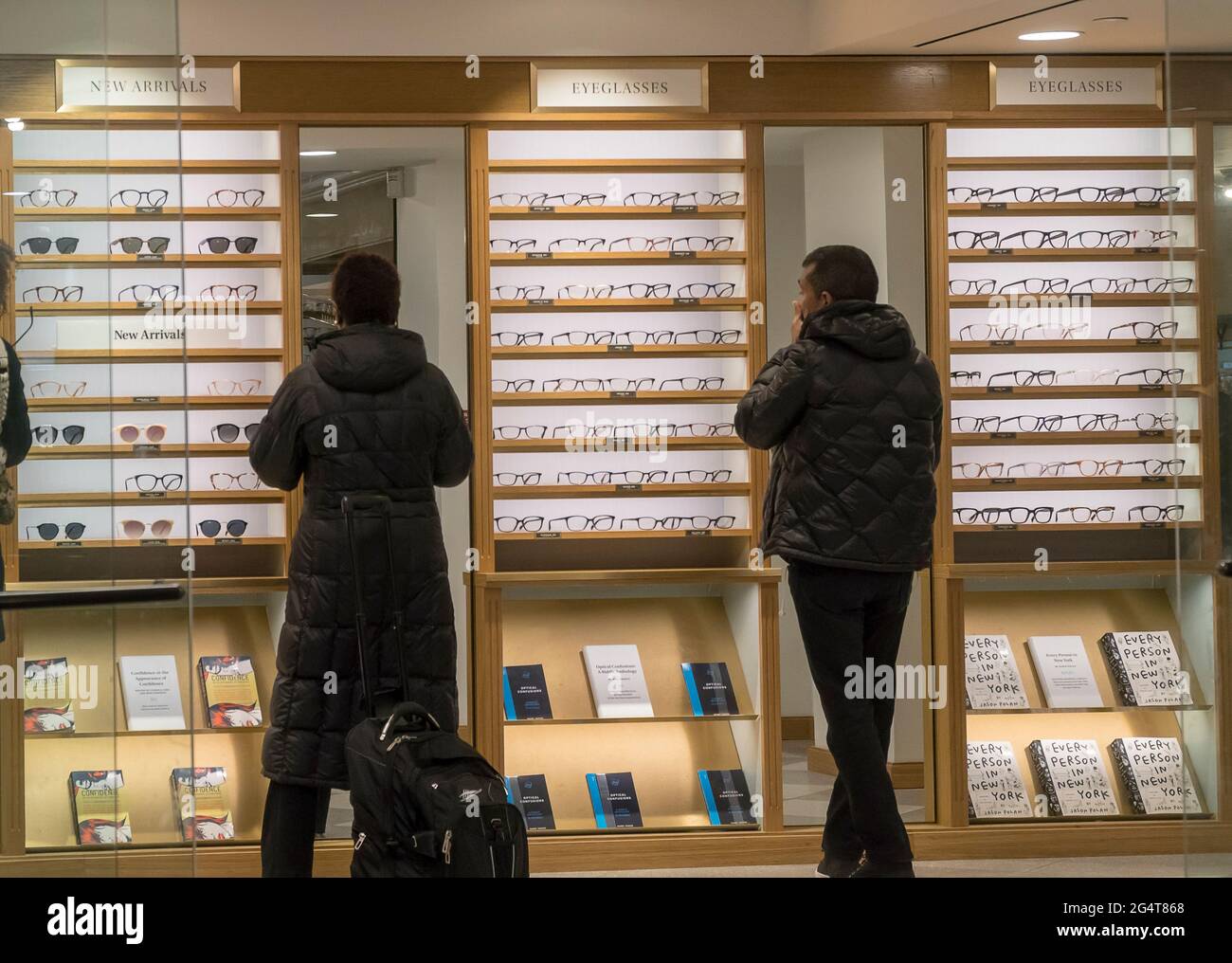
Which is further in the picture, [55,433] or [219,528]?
[219,528]

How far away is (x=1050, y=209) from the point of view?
19.2 feet

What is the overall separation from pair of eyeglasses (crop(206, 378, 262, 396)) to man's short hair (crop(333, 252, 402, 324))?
1394mm

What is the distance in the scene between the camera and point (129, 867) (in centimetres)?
287

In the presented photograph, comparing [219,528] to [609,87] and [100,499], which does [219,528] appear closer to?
[609,87]

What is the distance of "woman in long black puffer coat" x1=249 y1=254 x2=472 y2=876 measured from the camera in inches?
164

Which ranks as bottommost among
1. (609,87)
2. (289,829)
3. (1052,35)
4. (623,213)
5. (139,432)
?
(289,829)

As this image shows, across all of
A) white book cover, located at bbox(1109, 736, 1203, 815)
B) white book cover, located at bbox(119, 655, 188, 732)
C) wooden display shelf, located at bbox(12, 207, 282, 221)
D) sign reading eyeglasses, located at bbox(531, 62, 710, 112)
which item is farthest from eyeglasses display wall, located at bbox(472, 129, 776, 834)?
wooden display shelf, located at bbox(12, 207, 282, 221)

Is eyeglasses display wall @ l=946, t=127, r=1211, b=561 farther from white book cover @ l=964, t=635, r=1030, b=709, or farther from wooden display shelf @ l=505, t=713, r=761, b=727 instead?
wooden display shelf @ l=505, t=713, r=761, b=727

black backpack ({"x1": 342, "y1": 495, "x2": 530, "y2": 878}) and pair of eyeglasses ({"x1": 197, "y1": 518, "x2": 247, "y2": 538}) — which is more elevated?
pair of eyeglasses ({"x1": 197, "y1": 518, "x2": 247, "y2": 538})

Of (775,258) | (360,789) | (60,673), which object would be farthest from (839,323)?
(775,258)

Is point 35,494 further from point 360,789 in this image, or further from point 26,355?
point 360,789

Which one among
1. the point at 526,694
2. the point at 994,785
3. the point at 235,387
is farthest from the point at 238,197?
the point at 994,785

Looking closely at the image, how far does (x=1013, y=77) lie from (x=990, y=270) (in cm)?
74

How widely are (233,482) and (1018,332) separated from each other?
3154 mm
